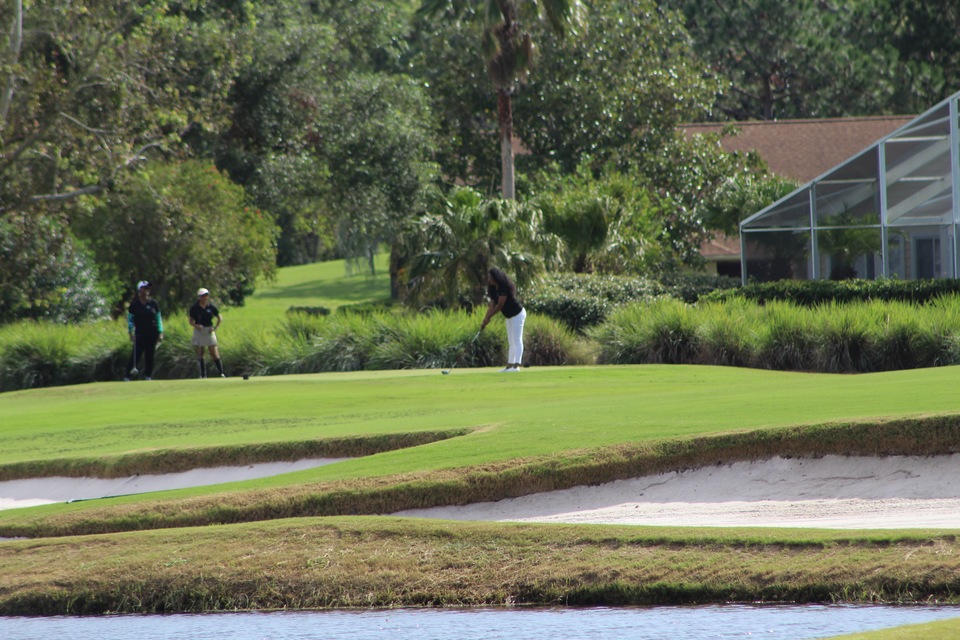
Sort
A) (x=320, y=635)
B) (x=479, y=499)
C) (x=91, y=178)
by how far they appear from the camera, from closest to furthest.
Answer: (x=320, y=635) → (x=479, y=499) → (x=91, y=178)

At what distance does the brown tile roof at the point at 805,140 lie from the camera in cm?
4116

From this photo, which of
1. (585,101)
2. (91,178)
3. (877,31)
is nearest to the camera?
(91,178)

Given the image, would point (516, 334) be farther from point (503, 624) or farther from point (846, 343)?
point (503, 624)

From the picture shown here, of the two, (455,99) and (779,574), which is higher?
(455,99)

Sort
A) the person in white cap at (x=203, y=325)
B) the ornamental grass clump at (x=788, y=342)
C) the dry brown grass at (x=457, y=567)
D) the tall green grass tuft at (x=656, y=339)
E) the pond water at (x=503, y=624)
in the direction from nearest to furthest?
the pond water at (x=503, y=624) → the dry brown grass at (x=457, y=567) → the ornamental grass clump at (x=788, y=342) → the tall green grass tuft at (x=656, y=339) → the person in white cap at (x=203, y=325)

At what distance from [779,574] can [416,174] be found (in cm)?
3316

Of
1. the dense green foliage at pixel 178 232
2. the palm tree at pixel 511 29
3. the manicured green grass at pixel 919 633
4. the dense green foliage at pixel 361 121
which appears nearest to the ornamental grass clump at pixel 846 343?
the dense green foliage at pixel 361 121

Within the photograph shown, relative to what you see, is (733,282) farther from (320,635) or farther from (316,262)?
(316,262)

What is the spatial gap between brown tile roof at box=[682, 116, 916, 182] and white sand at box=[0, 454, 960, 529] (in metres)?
32.3

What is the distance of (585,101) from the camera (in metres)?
38.8

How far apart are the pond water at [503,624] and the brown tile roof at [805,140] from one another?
115 ft

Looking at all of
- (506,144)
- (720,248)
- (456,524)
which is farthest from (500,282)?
(720,248)

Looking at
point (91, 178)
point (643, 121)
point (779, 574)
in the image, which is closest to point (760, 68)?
point (643, 121)

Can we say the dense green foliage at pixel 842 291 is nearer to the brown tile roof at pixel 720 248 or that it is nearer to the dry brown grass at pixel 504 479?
the brown tile roof at pixel 720 248
